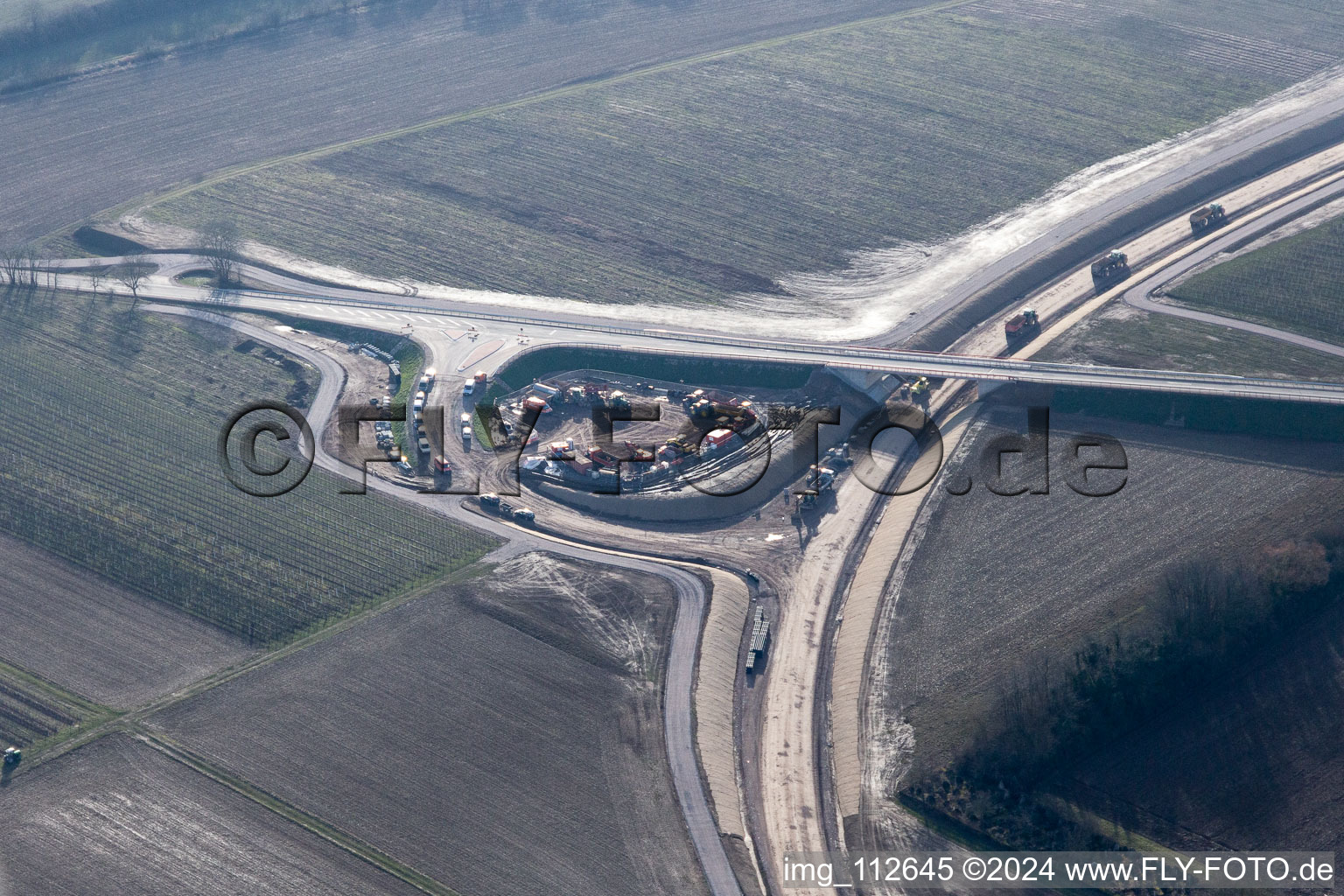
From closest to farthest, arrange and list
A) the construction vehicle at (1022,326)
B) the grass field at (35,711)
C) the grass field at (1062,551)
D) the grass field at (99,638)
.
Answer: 1. the grass field at (35,711)
2. the grass field at (1062,551)
3. the grass field at (99,638)
4. the construction vehicle at (1022,326)

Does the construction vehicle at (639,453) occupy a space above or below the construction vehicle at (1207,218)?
below

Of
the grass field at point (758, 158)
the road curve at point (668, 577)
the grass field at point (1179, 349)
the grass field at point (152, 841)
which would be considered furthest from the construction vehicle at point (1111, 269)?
the grass field at point (152, 841)

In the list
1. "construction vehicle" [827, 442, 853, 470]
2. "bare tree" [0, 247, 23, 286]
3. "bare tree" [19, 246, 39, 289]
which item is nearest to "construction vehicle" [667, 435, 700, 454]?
"construction vehicle" [827, 442, 853, 470]

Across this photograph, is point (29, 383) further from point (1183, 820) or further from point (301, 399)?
point (1183, 820)

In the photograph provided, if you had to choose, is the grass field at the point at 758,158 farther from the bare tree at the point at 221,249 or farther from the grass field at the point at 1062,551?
the grass field at the point at 1062,551

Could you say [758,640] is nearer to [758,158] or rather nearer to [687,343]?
[687,343]

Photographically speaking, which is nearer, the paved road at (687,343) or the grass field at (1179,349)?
the paved road at (687,343)

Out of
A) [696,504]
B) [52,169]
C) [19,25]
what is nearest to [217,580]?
[696,504]
